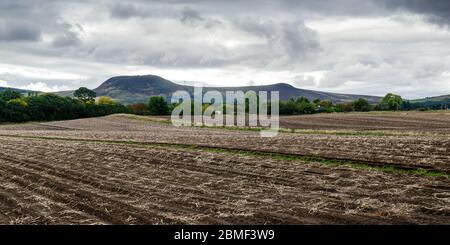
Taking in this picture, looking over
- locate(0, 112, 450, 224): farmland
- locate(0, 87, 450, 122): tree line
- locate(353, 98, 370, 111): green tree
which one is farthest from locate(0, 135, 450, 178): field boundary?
locate(353, 98, 370, 111): green tree

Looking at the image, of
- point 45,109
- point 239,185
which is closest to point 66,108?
point 45,109

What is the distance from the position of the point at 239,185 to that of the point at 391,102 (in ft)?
586

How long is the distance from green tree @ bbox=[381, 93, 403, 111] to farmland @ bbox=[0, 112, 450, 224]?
160817mm

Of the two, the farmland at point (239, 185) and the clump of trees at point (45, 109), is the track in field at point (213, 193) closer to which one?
the farmland at point (239, 185)

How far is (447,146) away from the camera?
2684 centimetres

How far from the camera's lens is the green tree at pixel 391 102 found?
7210 inches

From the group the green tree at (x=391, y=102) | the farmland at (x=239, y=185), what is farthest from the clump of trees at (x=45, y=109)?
the green tree at (x=391, y=102)

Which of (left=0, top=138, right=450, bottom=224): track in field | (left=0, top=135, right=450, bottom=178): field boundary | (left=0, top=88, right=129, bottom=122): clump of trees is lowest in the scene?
(left=0, top=138, right=450, bottom=224): track in field

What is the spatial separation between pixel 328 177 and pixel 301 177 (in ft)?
4.16

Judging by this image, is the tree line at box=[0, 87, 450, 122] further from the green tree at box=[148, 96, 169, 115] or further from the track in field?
the track in field

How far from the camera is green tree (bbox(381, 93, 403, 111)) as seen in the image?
183 meters

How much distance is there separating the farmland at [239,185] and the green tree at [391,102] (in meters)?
161
